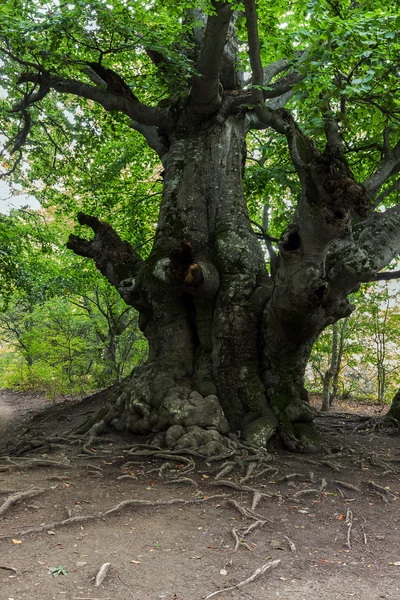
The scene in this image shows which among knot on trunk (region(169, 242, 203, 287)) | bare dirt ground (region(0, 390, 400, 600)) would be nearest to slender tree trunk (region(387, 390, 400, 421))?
bare dirt ground (region(0, 390, 400, 600))

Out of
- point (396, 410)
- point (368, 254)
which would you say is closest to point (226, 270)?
point (368, 254)

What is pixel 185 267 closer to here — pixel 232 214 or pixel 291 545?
pixel 232 214

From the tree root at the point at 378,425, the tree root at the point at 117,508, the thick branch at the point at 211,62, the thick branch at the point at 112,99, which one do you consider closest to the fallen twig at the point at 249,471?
the tree root at the point at 117,508

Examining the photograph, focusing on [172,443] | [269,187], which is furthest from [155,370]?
[269,187]

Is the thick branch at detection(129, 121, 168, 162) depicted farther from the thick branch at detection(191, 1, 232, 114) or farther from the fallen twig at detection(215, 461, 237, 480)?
the fallen twig at detection(215, 461, 237, 480)

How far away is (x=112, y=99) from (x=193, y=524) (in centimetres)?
670

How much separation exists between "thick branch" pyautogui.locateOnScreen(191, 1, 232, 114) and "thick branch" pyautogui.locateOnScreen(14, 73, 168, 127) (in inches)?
31.4

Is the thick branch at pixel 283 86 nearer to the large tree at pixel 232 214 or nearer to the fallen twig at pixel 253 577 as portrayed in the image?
the large tree at pixel 232 214

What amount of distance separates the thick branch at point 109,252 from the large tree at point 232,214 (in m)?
0.02

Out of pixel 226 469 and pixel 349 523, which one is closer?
pixel 349 523

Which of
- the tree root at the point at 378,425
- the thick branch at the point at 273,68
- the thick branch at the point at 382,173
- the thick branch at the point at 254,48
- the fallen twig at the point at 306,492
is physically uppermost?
the thick branch at the point at 273,68

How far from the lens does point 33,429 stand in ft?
29.9

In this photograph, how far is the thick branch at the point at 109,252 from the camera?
A: 27.1 feet

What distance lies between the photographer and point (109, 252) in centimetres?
836
